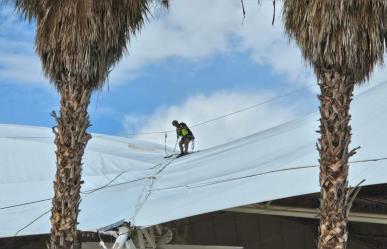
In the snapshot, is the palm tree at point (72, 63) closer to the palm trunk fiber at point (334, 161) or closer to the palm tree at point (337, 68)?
the palm tree at point (337, 68)

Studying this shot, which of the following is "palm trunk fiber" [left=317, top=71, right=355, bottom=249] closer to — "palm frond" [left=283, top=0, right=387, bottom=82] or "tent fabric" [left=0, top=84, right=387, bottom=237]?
"palm frond" [left=283, top=0, right=387, bottom=82]

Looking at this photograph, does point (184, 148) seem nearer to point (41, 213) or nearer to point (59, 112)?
point (41, 213)

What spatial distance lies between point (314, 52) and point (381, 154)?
3.77 meters

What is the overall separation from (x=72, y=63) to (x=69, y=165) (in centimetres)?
156

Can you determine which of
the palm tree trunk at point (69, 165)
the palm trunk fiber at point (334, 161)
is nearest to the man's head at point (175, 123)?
the palm tree trunk at point (69, 165)

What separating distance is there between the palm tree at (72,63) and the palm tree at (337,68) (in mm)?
3116

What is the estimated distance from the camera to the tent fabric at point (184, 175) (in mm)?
11906

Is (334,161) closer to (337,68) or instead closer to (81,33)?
(337,68)

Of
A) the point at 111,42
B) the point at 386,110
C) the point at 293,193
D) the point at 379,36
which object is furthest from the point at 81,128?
the point at 386,110

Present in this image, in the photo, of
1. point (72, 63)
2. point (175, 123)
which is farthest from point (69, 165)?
point (175, 123)

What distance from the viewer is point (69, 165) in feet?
32.8

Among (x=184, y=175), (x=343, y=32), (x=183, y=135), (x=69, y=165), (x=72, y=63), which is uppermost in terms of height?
(x=183, y=135)

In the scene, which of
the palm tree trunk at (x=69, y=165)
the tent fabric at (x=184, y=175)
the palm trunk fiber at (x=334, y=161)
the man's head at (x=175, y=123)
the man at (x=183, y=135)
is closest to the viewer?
the palm trunk fiber at (x=334, y=161)

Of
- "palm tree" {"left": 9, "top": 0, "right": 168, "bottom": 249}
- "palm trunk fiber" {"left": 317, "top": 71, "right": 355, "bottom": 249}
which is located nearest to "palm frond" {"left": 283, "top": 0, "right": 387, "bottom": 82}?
"palm trunk fiber" {"left": 317, "top": 71, "right": 355, "bottom": 249}
